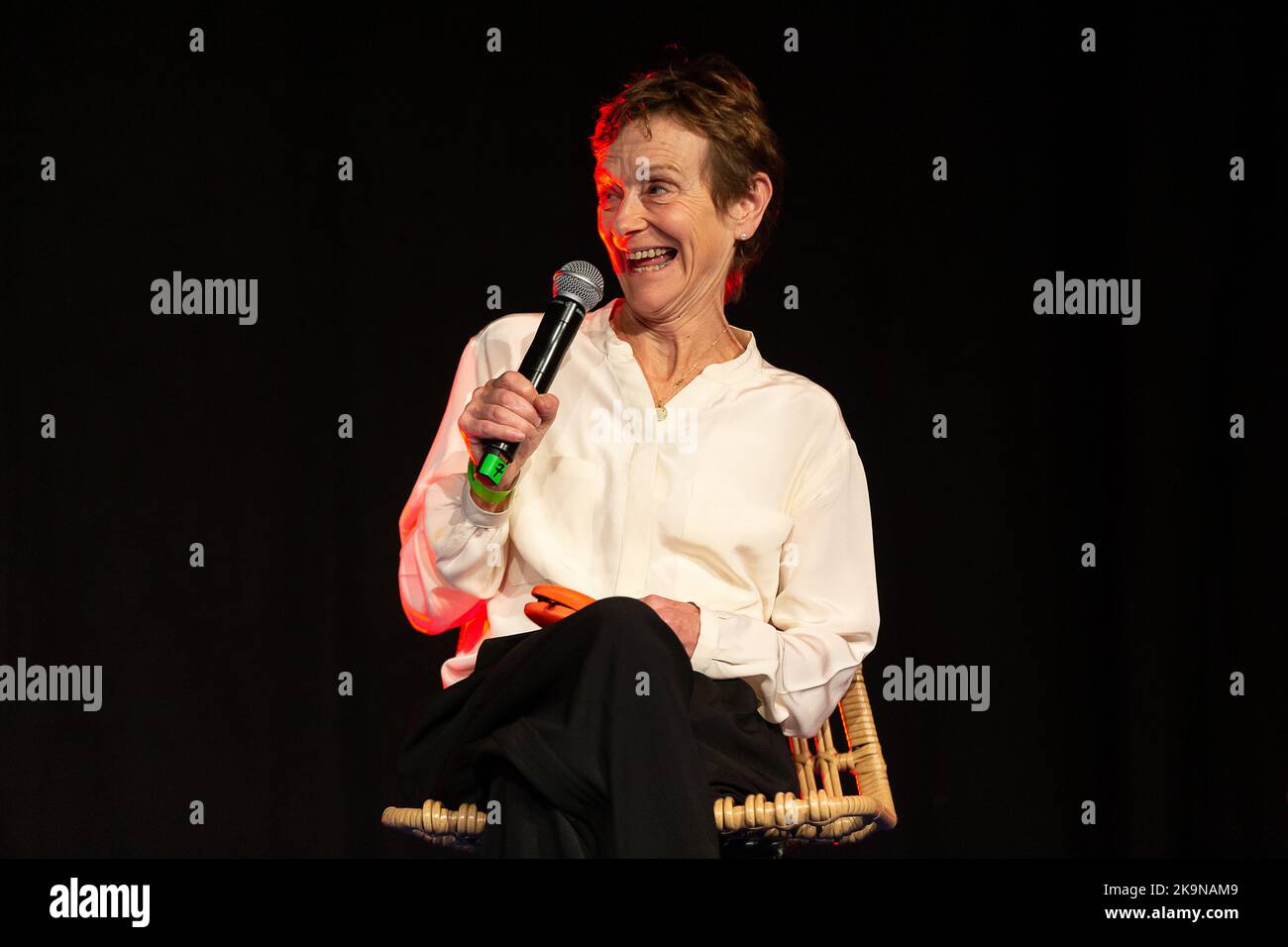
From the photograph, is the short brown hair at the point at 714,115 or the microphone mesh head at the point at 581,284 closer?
the microphone mesh head at the point at 581,284

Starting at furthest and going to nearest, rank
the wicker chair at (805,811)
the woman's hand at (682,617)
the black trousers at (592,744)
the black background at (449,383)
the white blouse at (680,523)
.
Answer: the black background at (449,383) < the white blouse at (680,523) < the woman's hand at (682,617) < the wicker chair at (805,811) < the black trousers at (592,744)

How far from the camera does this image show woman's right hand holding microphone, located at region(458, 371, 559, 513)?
2.17 metres

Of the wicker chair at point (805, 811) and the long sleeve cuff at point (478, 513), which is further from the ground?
the long sleeve cuff at point (478, 513)

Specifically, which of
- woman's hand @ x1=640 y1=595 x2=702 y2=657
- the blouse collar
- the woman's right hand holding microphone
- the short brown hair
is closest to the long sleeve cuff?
the woman's right hand holding microphone

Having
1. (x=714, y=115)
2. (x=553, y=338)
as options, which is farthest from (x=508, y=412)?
(x=714, y=115)

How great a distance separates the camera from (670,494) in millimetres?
2492

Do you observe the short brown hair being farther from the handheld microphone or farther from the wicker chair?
the wicker chair

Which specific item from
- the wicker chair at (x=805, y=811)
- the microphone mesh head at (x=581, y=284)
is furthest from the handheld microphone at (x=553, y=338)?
the wicker chair at (x=805, y=811)

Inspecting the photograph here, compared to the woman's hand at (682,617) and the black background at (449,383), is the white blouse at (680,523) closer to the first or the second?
the woman's hand at (682,617)

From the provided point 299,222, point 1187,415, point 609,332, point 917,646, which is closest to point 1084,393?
point 1187,415

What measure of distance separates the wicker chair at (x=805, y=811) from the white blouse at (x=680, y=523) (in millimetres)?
123

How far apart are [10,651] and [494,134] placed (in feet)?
4.62

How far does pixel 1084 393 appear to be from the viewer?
3.17 m

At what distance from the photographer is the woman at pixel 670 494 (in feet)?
7.34
